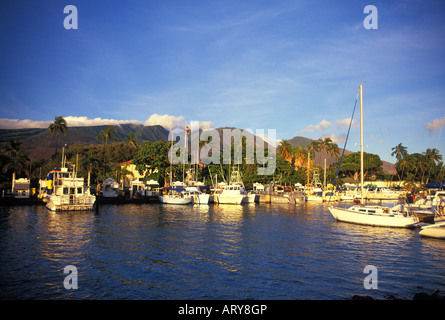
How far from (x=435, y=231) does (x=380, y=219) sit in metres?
6.79

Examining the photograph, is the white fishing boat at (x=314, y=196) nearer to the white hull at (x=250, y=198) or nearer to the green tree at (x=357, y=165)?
the white hull at (x=250, y=198)

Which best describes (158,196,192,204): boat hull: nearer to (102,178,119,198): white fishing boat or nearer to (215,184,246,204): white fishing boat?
(215,184,246,204): white fishing boat

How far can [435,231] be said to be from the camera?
31859 millimetres

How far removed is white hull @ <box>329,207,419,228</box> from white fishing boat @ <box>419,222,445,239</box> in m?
4.77

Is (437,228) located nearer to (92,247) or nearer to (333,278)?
(333,278)

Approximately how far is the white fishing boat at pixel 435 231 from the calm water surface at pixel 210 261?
2.85ft

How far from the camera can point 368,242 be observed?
29.9 meters

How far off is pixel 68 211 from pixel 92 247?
26.3m

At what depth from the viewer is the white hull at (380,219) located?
3740 centimetres

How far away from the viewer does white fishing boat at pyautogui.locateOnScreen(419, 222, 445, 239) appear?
31.5m

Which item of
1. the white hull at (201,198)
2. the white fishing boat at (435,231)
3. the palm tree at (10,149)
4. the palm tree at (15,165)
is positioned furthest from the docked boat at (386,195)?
the palm tree at (10,149)

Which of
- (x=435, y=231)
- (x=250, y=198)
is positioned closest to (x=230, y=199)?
(x=250, y=198)

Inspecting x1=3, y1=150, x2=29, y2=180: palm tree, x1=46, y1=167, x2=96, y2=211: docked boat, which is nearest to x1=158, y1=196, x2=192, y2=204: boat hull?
x1=46, y1=167, x2=96, y2=211: docked boat
